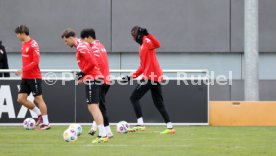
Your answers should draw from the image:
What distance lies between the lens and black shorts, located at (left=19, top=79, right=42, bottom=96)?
1822 centimetres

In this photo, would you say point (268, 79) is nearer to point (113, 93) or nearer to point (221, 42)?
point (221, 42)

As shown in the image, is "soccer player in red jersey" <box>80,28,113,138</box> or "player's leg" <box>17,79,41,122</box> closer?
"soccer player in red jersey" <box>80,28,113,138</box>

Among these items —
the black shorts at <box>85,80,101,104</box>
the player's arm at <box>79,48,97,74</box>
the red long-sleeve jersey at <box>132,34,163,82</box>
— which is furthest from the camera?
the red long-sleeve jersey at <box>132,34,163,82</box>

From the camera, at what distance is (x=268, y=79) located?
977 inches

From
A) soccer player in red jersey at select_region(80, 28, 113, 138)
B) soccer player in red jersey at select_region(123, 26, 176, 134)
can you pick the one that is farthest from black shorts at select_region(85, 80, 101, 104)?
soccer player in red jersey at select_region(123, 26, 176, 134)

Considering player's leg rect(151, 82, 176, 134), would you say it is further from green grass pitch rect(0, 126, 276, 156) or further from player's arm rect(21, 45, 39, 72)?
player's arm rect(21, 45, 39, 72)

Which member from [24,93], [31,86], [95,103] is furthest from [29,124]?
[95,103]

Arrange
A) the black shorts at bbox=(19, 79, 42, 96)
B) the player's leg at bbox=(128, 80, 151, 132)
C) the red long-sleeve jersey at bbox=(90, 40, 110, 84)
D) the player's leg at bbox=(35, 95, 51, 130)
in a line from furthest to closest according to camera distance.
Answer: the player's leg at bbox=(35, 95, 51, 130), the black shorts at bbox=(19, 79, 42, 96), the player's leg at bbox=(128, 80, 151, 132), the red long-sleeve jersey at bbox=(90, 40, 110, 84)

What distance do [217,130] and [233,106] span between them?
89.1 inches

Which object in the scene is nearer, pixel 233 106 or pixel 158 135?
pixel 158 135

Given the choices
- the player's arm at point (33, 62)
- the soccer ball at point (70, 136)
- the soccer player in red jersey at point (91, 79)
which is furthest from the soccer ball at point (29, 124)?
the soccer player in red jersey at point (91, 79)

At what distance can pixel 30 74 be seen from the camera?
18203 mm

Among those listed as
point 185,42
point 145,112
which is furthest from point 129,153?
point 185,42

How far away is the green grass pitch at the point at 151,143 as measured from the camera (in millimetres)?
12719
